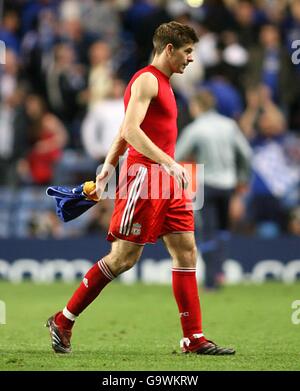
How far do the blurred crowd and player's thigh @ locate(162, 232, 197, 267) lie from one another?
7504mm

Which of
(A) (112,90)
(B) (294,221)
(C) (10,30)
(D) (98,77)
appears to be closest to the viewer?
(B) (294,221)

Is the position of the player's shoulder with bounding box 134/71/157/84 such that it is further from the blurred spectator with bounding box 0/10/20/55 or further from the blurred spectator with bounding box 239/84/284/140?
the blurred spectator with bounding box 0/10/20/55

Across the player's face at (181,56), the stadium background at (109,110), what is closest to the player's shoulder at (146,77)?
the player's face at (181,56)

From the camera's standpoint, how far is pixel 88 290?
8.52 meters

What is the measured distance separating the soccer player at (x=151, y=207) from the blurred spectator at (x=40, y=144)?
858 centimetres

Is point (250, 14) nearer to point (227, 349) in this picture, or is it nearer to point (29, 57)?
point (29, 57)

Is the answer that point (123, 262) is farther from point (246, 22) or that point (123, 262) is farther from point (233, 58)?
point (246, 22)

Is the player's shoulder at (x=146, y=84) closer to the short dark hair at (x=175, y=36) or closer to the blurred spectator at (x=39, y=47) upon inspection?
the short dark hair at (x=175, y=36)

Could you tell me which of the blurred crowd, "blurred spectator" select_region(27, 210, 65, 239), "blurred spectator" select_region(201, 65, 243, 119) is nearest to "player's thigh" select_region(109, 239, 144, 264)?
"blurred spectator" select_region(201, 65, 243, 119)

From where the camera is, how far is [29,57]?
61.0 feet

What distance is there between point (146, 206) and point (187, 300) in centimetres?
80

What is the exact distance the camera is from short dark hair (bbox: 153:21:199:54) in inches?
336

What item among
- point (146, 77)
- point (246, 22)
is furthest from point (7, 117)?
point (146, 77)

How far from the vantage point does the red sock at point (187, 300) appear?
8.68m
